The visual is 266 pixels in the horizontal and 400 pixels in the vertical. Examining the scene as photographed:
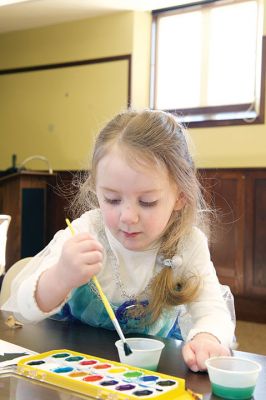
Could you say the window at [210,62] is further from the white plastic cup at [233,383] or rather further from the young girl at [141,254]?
the white plastic cup at [233,383]

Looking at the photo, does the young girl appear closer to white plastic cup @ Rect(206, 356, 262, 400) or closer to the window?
white plastic cup @ Rect(206, 356, 262, 400)

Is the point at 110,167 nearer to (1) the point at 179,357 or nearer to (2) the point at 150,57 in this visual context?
(1) the point at 179,357

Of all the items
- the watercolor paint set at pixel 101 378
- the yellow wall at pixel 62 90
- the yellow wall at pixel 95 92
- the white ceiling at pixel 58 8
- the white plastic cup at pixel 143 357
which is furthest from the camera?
the yellow wall at pixel 62 90

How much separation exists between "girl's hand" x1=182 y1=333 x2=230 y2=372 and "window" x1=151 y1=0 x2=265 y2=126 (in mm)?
3553

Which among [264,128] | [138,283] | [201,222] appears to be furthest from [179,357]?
[264,128]

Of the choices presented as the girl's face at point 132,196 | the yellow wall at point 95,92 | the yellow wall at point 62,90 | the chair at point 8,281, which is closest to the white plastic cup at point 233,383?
the girl's face at point 132,196

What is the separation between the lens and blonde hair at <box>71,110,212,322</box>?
1044mm

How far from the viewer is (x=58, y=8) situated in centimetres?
494

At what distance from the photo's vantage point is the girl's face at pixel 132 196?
94 cm

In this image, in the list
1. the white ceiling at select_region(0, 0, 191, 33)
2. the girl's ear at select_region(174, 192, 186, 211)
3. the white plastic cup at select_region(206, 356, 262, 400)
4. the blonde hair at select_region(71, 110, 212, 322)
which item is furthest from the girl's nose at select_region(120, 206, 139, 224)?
the white ceiling at select_region(0, 0, 191, 33)

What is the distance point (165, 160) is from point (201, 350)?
0.40m

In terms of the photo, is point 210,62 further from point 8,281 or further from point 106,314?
point 106,314

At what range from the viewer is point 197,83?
468 centimetres

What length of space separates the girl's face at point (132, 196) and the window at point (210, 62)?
3.41m
